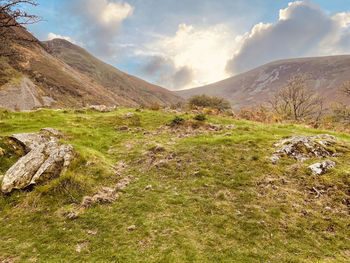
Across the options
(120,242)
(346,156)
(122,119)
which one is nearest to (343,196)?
(346,156)

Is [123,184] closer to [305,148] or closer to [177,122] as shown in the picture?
[305,148]

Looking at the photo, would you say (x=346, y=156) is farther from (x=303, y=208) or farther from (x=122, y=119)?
(x=122, y=119)

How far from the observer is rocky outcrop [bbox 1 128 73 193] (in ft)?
23.6

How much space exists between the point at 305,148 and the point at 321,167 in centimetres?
161

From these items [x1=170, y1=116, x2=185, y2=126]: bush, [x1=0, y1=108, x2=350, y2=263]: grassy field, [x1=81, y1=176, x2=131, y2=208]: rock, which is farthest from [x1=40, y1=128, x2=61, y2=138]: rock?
[x1=170, y1=116, x2=185, y2=126]: bush

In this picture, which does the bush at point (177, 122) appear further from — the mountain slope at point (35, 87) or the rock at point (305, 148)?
the mountain slope at point (35, 87)

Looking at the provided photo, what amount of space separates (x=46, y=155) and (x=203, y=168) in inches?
301

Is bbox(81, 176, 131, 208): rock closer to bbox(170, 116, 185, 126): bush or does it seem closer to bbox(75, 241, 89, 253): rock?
bbox(75, 241, 89, 253): rock

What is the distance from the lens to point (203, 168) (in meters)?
9.09

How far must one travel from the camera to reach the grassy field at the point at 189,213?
15.5ft

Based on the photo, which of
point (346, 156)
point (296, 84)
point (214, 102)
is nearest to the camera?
point (346, 156)

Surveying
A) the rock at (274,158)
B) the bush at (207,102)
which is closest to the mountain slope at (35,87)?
the bush at (207,102)

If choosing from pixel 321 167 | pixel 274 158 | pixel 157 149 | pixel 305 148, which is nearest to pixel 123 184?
pixel 157 149

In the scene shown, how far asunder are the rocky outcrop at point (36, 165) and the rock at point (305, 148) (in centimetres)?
1013
